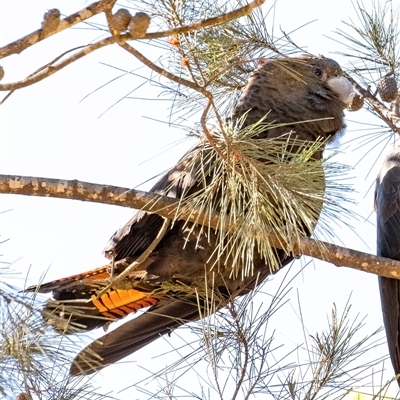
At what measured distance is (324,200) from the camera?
8.40ft

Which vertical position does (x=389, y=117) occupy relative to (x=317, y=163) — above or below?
above

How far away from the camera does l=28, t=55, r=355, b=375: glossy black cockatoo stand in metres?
3.62

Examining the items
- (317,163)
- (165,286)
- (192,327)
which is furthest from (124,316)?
(317,163)

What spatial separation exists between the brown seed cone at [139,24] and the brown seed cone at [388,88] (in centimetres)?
203

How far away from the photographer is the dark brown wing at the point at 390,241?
4.07 m

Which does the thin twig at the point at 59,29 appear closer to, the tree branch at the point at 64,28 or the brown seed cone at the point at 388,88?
the tree branch at the point at 64,28

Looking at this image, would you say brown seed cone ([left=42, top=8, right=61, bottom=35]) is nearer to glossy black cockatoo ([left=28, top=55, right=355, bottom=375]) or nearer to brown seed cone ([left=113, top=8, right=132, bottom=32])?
brown seed cone ([left=113, top=8, right=132, bottom=32])

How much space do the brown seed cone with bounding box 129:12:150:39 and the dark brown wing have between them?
8.11ft

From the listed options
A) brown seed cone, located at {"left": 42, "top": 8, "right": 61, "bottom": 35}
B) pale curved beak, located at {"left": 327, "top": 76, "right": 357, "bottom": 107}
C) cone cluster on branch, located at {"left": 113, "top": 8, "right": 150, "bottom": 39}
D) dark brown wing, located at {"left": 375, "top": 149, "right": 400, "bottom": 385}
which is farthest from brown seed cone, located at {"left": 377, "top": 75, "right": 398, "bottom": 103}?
brown seed cone, located at {"left": 42, "top": 8, "right": 61, "bottom": 35}

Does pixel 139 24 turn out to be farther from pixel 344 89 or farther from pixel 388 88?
pixel 344 89

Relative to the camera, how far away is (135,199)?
271 centimetres

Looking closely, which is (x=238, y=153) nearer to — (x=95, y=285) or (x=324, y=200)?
(x=324, y=200)

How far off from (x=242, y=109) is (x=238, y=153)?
4.43 feet

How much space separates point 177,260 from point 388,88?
1.20m
